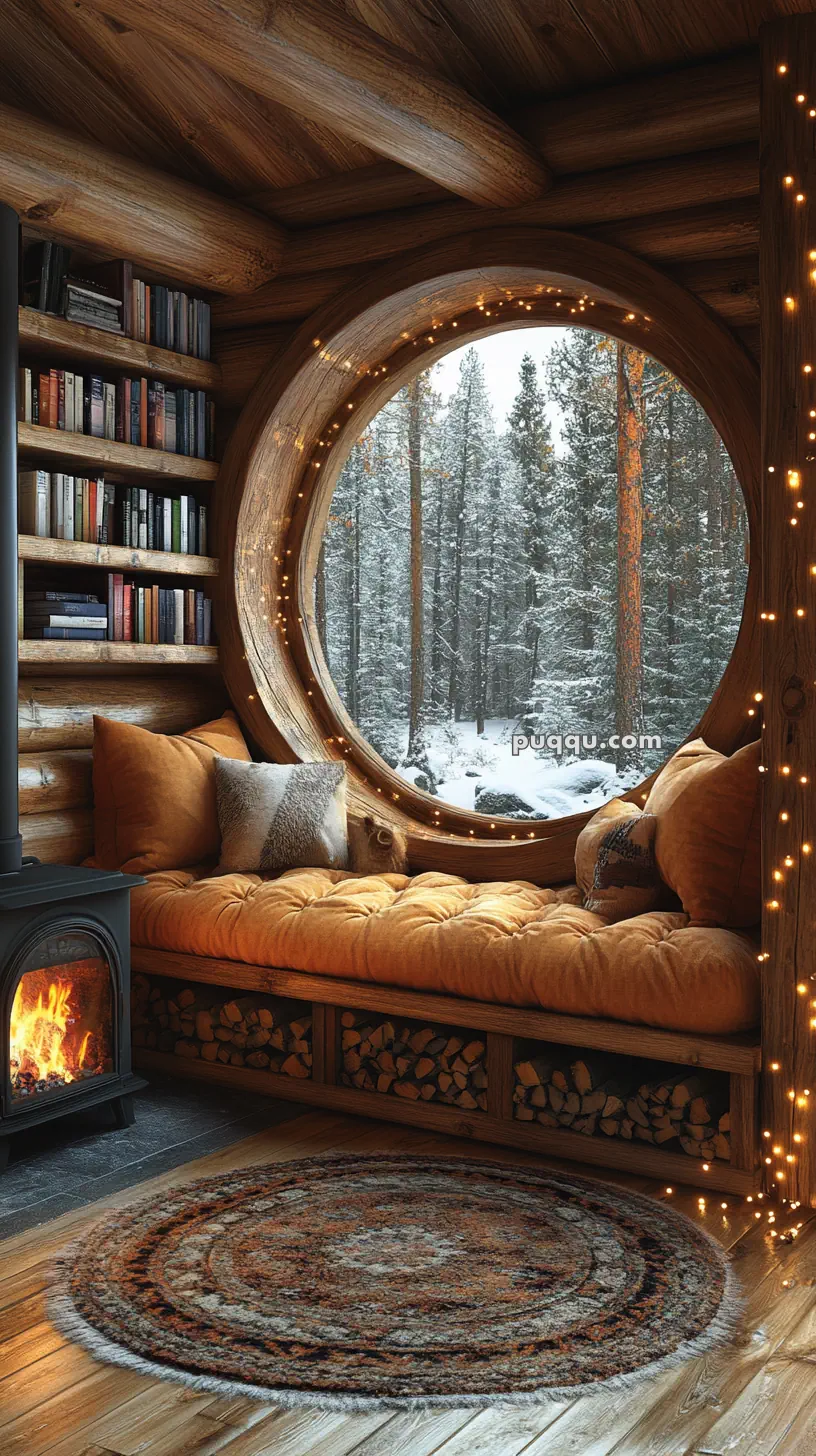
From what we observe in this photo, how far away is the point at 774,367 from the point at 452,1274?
2.08 meters

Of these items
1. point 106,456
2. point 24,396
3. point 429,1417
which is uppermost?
point 24,396

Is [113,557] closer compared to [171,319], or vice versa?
[113,557]

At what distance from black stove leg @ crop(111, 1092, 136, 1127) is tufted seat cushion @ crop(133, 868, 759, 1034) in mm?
503

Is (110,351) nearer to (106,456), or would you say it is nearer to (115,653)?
(106,456)

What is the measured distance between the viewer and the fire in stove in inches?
122

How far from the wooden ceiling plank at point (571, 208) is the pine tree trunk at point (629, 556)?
147 cm

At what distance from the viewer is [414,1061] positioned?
11.1 ft

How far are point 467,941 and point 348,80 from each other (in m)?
2.10

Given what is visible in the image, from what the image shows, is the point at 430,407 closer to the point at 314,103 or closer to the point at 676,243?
the point at 676,243

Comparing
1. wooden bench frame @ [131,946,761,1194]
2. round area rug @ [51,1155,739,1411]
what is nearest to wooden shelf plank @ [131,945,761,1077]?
wooden bench frame @ [131,946,761,1194]

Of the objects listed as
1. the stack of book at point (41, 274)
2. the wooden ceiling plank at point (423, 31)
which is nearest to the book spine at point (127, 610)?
the stack of book at point (41, 274)

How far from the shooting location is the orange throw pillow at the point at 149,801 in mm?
4043

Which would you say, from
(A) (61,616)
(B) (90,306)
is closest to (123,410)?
(B) (90,306)

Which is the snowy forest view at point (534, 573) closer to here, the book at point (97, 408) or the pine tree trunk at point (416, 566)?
the pine tree trunk at point (416, 566)
